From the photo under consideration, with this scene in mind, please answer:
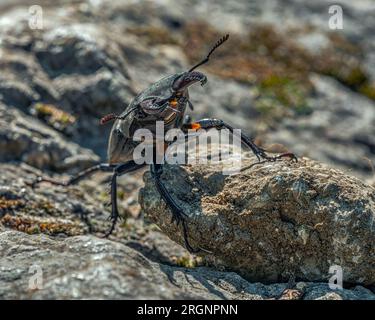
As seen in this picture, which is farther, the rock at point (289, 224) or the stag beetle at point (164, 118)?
the stag beetle at point (164, 118)

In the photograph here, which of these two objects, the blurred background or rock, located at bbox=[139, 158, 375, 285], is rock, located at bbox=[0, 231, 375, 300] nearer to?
rock, located at bbox=[139, 158, 375, 285]

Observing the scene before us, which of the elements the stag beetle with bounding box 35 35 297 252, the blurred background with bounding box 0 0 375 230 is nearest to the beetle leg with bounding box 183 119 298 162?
the stag beetle with bounding box 35 35 297 252

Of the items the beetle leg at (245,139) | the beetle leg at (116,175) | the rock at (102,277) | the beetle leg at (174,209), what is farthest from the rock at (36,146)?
the rock at (102,277)

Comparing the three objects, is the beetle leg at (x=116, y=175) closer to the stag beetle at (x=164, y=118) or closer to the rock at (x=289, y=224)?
the stag beetle at (x=164, y=118)

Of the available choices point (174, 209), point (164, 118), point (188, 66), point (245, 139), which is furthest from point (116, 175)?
point (188, 66)

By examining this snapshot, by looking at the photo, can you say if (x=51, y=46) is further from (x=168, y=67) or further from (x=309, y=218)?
(x=309, y=218)

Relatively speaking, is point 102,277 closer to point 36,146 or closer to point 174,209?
point 174,209
